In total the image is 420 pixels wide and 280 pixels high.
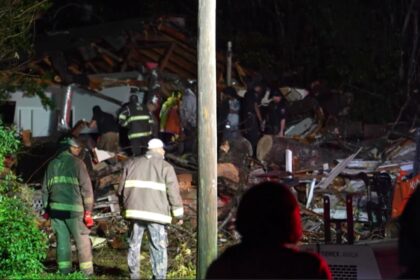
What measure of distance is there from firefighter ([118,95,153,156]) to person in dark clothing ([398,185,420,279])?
1303 cm

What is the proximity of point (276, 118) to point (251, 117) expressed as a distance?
82cm

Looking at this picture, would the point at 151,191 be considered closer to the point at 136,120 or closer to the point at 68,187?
the point at 68,187

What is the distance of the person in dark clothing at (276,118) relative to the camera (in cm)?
1920

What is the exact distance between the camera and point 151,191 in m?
10.1

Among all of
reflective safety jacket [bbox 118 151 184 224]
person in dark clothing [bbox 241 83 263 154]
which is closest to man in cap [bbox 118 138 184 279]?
reflective safety jacket [bbox 118 151 184 224]

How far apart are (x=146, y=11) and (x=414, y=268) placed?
22.0 metres

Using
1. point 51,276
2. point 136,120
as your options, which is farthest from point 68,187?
point 136,120

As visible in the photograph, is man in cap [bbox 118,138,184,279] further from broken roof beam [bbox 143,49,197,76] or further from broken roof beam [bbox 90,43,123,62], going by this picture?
broken roof beam [bbox 90,43,123,62]

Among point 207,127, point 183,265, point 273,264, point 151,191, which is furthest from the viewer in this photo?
point 183,265

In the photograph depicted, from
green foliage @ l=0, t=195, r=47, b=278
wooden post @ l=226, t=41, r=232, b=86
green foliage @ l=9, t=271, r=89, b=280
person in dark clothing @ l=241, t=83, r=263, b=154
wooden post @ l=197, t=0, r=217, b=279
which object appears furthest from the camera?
wooden post @ l=226, t=41, r=232, b=86

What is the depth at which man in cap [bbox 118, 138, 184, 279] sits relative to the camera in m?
10.1

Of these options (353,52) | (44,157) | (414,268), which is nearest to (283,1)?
(353,52)

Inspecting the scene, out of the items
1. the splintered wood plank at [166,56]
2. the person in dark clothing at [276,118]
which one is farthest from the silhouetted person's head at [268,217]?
the splintered wood plank at [166,56]

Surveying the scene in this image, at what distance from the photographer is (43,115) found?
65.0 ft
